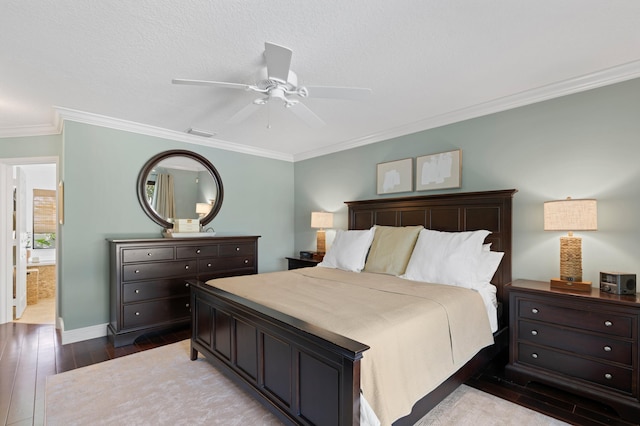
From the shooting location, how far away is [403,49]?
217cm

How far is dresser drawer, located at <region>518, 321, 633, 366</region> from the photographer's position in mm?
2074

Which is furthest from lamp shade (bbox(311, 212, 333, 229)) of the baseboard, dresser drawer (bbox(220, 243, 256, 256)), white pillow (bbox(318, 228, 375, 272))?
the baseboard

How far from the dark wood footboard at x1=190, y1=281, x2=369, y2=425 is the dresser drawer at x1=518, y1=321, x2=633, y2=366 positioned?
1856mm

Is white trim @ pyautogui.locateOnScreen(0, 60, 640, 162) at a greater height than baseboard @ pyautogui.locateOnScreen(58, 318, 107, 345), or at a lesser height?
greater

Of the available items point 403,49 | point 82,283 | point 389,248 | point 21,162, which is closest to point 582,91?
point 403,49

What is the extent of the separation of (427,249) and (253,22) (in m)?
2.36

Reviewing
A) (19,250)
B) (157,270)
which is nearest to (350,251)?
(157,270)

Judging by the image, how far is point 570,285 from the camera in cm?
238

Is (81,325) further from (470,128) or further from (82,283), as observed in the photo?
(470,128)

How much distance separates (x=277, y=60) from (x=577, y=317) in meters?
2.76

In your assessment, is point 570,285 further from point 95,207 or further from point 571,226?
point 95,207

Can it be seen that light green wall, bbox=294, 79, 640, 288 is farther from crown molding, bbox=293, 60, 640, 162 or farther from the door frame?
the door frame

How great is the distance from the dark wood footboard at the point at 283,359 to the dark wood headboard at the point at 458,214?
224 cm

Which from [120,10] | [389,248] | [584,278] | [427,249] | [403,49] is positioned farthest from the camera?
[389,248]
